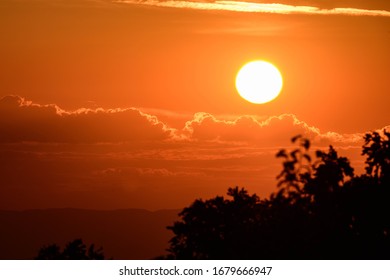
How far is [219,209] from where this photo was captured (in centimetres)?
5491

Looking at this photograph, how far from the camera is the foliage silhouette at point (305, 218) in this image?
38.8 meters

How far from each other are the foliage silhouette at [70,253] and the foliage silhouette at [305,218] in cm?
388

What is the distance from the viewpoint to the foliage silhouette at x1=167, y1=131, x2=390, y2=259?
38844 millimetres

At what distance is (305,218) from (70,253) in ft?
49.2

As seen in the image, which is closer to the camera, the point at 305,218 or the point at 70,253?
the point at 305,218

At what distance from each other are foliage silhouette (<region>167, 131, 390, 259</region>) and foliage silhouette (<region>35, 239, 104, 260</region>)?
3.88 metres

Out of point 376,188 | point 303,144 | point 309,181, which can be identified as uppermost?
point 376,188

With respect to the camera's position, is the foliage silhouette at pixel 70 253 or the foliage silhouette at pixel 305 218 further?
the foliage silhouette at pixel 70 253

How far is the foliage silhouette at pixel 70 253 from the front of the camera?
48.8m

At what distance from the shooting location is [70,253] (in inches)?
1970

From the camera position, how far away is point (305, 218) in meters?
39.1
